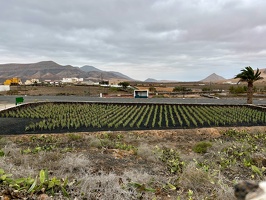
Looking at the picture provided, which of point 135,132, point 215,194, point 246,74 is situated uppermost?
point 246,74

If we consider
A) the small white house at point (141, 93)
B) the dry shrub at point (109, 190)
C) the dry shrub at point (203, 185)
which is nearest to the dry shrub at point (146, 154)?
the dry shrub at point (203, 185)

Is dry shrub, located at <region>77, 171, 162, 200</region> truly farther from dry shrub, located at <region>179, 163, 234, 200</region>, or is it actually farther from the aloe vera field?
dry shrub, located at <region>179, 163, 234, 200</region>

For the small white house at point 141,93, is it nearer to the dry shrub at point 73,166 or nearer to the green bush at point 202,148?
the green bush at point 202,148

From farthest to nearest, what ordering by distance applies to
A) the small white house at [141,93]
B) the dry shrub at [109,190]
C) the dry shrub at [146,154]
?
the small white house at [141,93] → the dry shrub at [146,154] → the dry shrub at [109,190]

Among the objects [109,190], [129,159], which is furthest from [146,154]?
[109,190]

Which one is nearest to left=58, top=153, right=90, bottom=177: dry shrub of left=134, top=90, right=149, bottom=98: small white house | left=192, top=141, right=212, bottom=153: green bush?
left=192, top=141, right=212, bottom=153: green bush

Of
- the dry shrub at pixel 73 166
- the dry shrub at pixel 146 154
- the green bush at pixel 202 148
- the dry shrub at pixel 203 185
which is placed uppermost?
the dry shrub at pixel 203 185

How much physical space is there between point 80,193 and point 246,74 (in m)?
26.0

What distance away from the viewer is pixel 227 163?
604 cm

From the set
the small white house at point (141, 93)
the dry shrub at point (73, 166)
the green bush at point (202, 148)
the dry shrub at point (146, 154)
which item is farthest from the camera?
the small white house at point (141, 93)

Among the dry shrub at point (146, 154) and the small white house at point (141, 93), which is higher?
the small white house at point (141, 93)

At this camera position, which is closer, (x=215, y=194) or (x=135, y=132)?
(x=215, y=194)

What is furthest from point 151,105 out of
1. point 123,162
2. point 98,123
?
point 123,162

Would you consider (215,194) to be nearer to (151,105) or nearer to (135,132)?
(135,132)
